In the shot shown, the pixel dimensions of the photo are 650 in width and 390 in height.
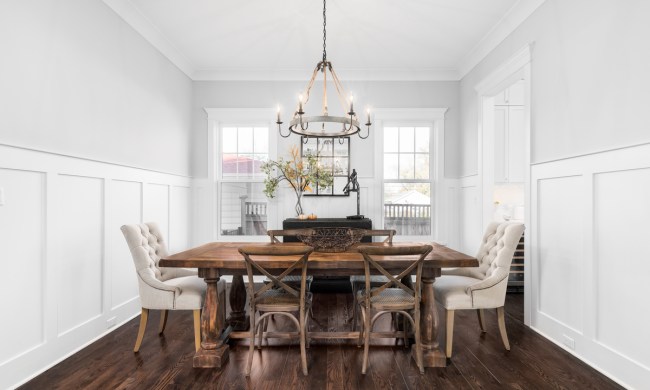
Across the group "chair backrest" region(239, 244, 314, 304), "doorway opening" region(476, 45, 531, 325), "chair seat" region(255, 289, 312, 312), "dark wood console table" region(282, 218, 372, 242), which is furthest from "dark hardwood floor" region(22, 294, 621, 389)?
"dark wood console table" region(282, 218, 372, 242)

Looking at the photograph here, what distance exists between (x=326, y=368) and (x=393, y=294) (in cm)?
71

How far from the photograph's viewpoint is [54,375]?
7.73ft

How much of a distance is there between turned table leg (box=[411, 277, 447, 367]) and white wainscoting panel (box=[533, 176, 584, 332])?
1.13 meters

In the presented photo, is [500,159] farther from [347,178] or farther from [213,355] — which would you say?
[213,355]

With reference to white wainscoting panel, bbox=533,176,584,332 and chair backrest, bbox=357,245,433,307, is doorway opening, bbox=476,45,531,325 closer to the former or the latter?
white wainscoting panel, bbox=533,176,584,332

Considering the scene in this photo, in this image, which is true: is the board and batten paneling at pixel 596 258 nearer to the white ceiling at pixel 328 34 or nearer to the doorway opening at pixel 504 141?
the doorway opening at pixel 504 141

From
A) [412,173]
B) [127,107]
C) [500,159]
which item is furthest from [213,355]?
[500,159]

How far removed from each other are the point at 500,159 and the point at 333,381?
143 inches

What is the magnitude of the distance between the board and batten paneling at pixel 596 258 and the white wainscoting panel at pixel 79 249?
3887mm

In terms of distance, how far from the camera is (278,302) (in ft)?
8.19

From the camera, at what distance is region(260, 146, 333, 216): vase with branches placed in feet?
16.0

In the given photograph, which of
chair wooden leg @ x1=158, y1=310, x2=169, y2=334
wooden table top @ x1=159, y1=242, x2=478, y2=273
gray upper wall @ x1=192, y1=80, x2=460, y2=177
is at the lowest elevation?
chair wooden leg @ x1=158, y1=310, x2=169, y2=334

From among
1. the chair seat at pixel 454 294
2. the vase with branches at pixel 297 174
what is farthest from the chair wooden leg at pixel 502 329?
the vase with branches at pixel 297 174

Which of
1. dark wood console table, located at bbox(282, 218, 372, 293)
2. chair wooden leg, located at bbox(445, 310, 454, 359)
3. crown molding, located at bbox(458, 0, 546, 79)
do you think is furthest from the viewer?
dark wood console table, located at bbox(282, 218, 372, 293)
